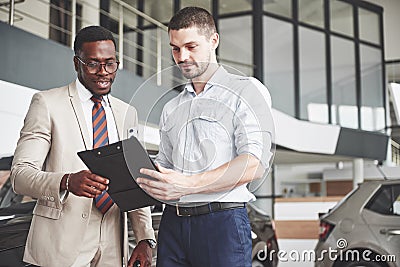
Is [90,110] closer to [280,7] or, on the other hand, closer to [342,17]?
[280,7]

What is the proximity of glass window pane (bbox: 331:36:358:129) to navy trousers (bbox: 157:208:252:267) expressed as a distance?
8593 mm

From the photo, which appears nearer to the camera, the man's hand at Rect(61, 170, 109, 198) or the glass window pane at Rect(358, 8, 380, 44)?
the man's hand at Rect(61, 170, 109, 198)

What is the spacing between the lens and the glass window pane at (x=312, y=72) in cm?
1038

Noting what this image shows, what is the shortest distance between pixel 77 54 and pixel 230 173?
0.63 metres

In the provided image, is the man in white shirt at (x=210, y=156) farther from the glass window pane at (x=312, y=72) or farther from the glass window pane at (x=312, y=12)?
the glass window pane at (x=312, y=12)

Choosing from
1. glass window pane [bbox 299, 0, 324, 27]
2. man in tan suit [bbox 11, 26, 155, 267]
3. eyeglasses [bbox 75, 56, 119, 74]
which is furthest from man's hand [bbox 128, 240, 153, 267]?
glass window pane [bbox 299, 0, 324, 27]

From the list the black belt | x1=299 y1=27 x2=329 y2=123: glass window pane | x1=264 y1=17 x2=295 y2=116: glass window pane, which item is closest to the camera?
the black belt

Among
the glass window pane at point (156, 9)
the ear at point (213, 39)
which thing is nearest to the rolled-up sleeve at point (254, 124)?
the ear at point (213, 39)

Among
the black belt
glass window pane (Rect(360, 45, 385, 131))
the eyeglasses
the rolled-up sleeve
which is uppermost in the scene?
glass window pane (Rect(360, 45, 385, 131))

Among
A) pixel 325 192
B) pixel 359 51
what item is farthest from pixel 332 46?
pixel 325 192

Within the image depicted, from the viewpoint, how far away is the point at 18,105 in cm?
430

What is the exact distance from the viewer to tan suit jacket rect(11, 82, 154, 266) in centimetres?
179

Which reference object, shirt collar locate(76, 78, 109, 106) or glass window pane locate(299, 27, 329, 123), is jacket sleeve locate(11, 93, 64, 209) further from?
glass window pane locate(299, 27, 329, 123)

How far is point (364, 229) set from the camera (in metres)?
4.22
